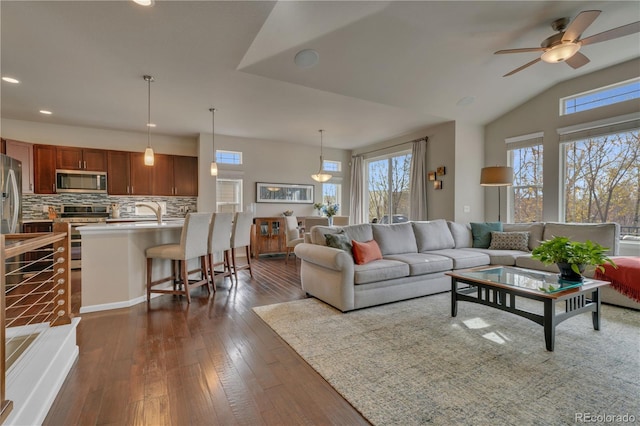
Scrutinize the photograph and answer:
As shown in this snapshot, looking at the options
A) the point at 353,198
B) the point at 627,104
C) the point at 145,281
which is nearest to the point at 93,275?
the point at 145,281

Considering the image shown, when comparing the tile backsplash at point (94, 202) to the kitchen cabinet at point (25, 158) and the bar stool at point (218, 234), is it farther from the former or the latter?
the bar stool at point (218, 234)

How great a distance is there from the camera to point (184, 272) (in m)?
3.44

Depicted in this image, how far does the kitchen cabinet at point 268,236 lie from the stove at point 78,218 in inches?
116

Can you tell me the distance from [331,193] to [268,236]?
239 cm

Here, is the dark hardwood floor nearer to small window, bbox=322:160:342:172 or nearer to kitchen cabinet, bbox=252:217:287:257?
kitchen cabinet, bbox=252:217:287:257

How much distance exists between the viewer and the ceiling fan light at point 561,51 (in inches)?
115

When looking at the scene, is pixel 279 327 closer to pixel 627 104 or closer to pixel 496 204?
pixel 496 204

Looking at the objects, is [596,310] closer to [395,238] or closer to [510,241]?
[510,241]

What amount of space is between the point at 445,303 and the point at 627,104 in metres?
4.02

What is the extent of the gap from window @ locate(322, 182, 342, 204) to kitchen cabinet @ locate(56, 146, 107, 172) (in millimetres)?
5022

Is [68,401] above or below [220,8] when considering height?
below

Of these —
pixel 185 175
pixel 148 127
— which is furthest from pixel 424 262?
pixel 148 127

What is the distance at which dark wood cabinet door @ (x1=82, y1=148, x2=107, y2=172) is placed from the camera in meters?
5.63

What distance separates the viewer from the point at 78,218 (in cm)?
546
